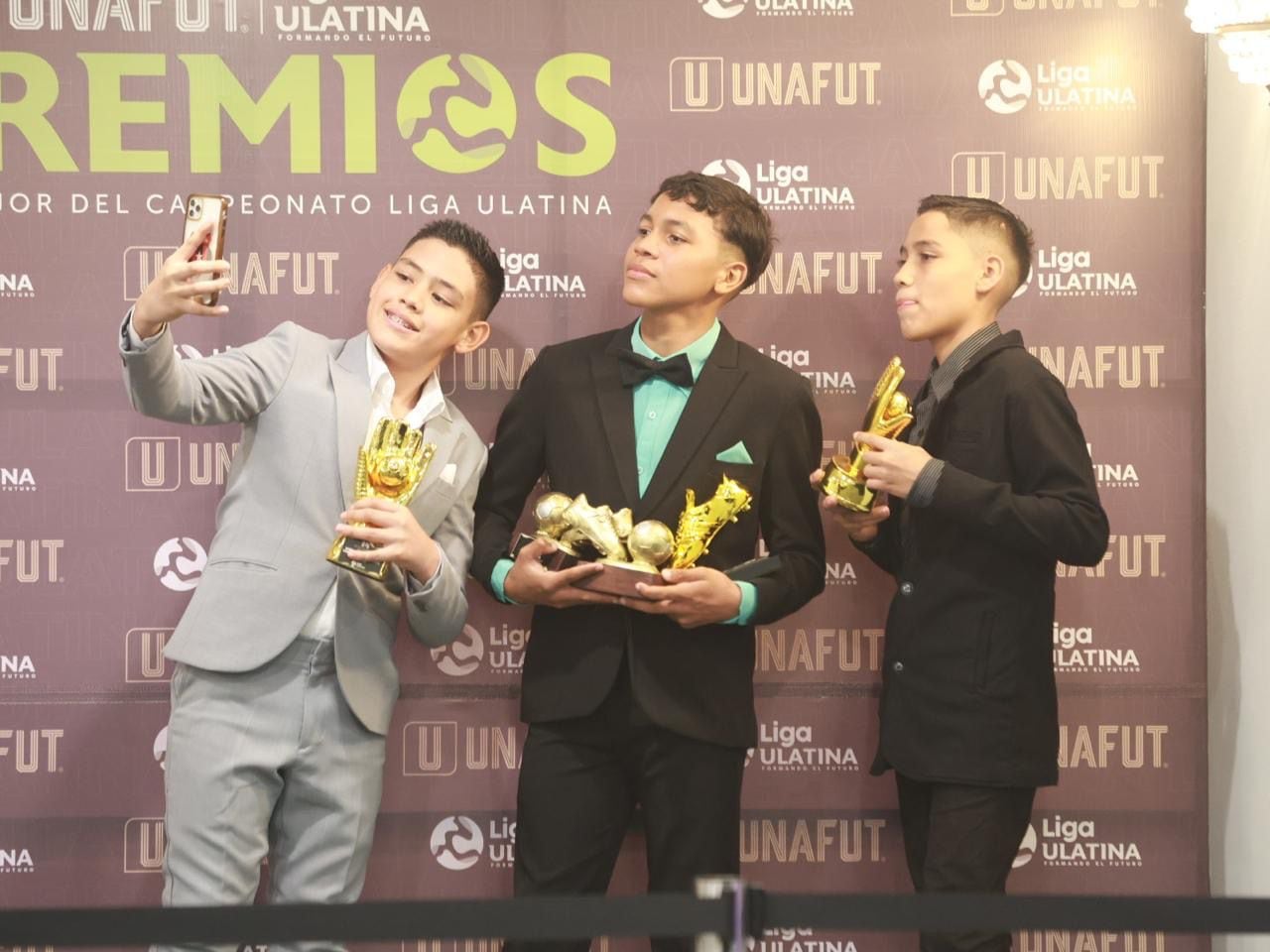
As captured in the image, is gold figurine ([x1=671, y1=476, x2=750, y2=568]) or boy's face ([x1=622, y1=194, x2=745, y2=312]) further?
boy's face ([x1=622, y1=194, x2=745, y2=312])

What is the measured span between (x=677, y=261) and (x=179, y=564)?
1.59m

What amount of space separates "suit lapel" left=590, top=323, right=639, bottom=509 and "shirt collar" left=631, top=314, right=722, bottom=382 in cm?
3

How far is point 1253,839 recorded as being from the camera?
3.53m

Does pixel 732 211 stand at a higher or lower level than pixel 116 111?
lower

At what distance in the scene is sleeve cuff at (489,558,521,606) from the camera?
3195mm

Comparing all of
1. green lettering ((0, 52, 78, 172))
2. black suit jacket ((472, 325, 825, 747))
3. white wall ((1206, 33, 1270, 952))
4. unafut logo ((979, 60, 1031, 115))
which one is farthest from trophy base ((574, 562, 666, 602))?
green lettering ((0, 52, 78, 172))

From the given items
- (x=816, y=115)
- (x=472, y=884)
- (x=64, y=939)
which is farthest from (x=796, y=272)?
(x=64, y=939)

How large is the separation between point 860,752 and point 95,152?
2.65 meters

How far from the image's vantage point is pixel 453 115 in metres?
3.73

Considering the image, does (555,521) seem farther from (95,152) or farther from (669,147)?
(95,152)

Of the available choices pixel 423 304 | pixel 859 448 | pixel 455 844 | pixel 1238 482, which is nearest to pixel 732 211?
pixel 859 448

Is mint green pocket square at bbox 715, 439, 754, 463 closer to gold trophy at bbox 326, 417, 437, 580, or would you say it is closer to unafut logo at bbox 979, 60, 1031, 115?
gold trophy at bbox 326, 417, 437, 580

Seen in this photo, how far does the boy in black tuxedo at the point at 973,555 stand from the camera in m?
3.03

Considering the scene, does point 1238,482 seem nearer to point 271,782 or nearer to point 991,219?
point 991,219
